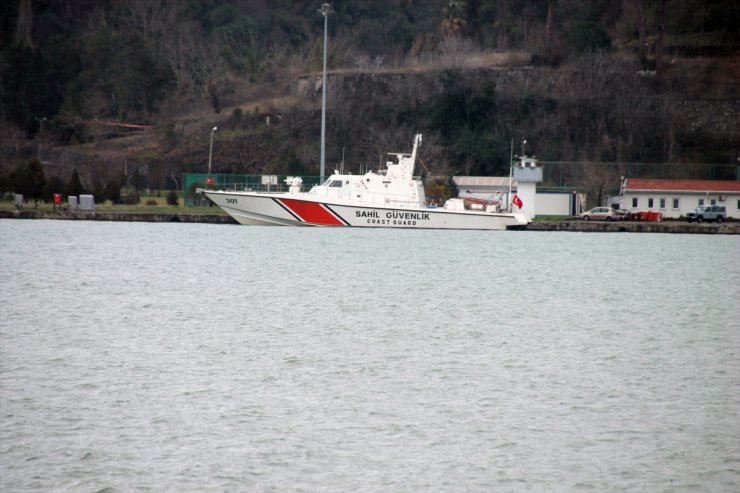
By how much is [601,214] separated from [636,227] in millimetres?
3234

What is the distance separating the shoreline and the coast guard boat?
316 cm

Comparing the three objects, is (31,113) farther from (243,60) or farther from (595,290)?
(595,290)

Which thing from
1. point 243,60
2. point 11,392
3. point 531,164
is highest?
point 243,60

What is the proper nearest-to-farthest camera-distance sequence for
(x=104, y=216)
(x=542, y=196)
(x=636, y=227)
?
(x=104, y=216)
(x=636, y=227)
(x=542, y=196)

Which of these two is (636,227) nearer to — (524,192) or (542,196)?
(524,192)

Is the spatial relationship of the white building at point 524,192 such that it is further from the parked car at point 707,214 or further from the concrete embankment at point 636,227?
the parked car at point 707,214

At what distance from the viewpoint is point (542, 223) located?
56344mm

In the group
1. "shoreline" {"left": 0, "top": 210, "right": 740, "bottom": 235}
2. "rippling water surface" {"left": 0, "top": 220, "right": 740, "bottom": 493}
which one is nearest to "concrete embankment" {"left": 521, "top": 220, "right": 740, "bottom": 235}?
"shoreline" {"left": 0, "top": 210, "right": 740, "bottom": 235}

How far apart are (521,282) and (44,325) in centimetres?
1580

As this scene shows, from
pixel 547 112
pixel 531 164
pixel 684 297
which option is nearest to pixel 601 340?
pixel 684 297

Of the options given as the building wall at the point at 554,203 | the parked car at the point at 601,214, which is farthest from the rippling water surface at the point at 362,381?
the building wall at the point at 554,203

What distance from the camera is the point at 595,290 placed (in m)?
31.6

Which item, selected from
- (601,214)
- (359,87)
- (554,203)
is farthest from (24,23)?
(601,214)

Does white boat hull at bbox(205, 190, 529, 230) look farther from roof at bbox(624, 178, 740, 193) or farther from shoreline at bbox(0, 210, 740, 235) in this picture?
roof at bbox(624, 178, 740, 193)
